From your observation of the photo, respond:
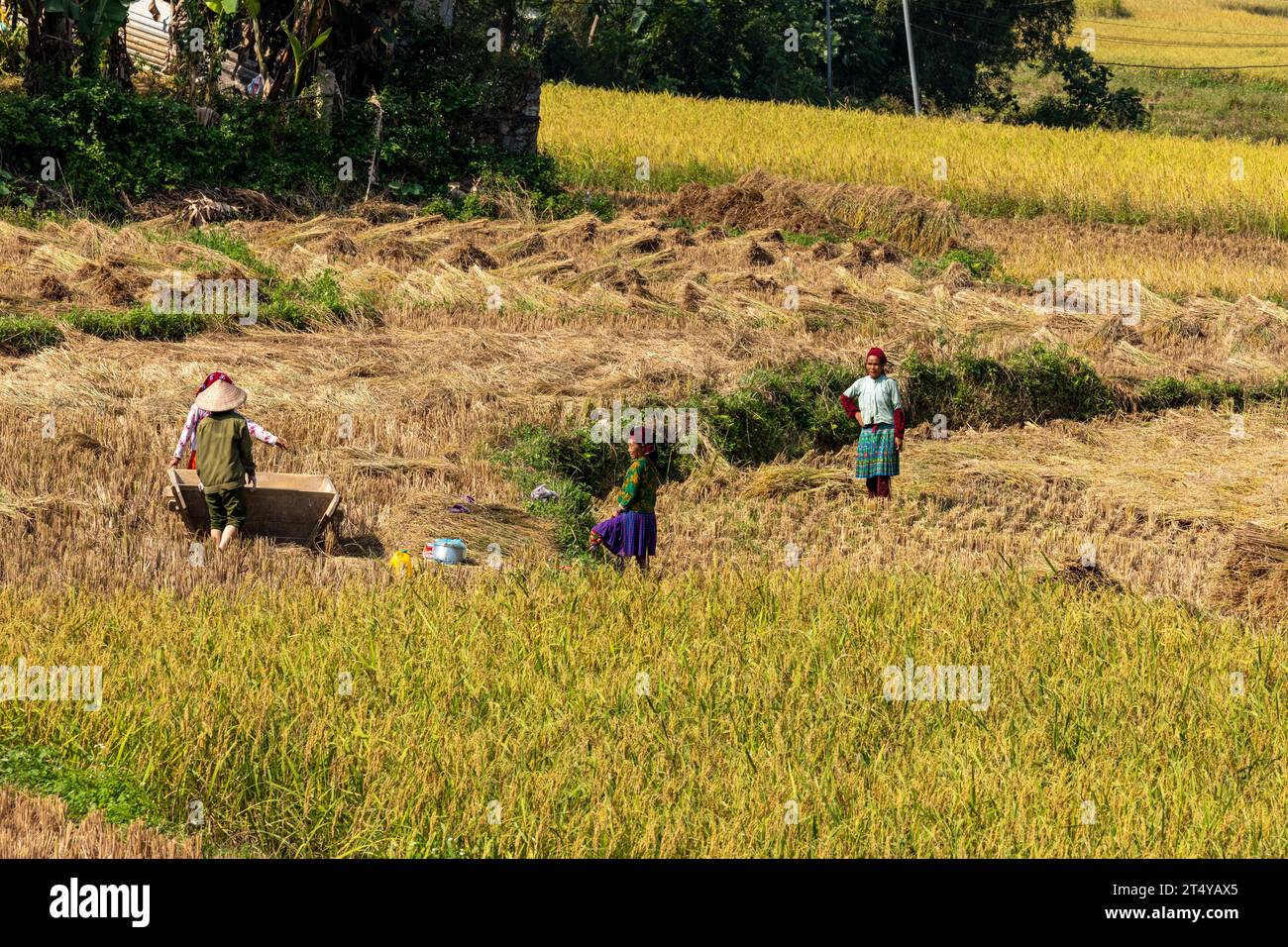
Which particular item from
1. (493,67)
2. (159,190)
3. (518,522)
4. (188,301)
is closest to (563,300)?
(188,301)

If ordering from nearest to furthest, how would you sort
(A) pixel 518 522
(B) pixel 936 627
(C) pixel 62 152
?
(B) pixel 936 627 < (A) pixel 518 522 < (C) pixel 62 152

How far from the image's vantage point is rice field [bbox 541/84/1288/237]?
23.0 metres

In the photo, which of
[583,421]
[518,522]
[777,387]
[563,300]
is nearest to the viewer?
[518,522]

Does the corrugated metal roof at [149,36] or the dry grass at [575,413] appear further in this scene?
the corrugated metal roof at [149,36]

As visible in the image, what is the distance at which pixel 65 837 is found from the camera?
14.7 feet

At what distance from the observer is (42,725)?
5.39 metres

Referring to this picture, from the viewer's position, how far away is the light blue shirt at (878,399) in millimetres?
9695

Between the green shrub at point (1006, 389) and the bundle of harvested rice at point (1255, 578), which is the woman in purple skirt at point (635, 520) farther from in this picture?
the green shrub at point (1006, 389)

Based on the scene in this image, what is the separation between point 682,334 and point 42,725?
8275 mm

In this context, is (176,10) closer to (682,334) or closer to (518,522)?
(682,334)

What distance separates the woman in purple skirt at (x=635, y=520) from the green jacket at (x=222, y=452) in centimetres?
191

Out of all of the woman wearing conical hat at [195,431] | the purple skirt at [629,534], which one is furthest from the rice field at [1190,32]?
the woman wearing conical hat at [195,431]

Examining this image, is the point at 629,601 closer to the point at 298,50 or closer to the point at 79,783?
the point at 79,783

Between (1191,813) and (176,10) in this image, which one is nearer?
(1191,813)
